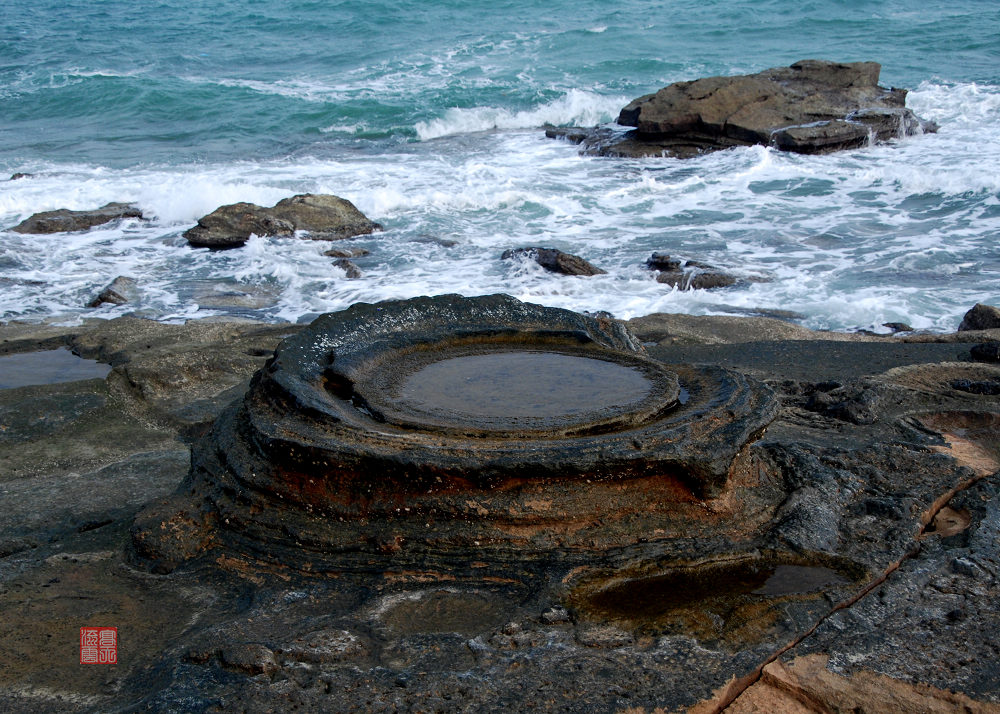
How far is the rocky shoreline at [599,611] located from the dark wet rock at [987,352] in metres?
0.97

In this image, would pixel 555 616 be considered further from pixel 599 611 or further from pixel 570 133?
pixel 570 133

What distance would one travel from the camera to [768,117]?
47.6 feet

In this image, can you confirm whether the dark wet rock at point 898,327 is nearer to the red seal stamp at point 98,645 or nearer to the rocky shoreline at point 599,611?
the rocky shoreline at point 599,611

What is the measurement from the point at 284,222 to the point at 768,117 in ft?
27.0

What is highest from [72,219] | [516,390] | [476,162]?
[516,390]

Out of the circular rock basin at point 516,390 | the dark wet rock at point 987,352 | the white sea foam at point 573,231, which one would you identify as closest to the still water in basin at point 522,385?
the circular rock basin at point 516,390

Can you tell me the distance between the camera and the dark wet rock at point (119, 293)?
318 inches

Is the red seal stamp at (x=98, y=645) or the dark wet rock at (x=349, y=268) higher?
the red seal stamp at (x=98, y=645)

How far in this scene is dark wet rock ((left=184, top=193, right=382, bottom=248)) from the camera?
10.1m

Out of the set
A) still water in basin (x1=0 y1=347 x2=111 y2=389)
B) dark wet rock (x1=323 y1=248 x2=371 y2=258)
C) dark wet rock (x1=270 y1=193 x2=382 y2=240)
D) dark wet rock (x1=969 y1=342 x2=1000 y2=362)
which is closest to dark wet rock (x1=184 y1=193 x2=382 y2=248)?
dark wet rock (x1=270 y1=193 x2=382 y2=240)

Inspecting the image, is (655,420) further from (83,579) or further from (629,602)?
(83,579)

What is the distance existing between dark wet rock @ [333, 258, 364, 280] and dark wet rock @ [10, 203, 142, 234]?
358 cm

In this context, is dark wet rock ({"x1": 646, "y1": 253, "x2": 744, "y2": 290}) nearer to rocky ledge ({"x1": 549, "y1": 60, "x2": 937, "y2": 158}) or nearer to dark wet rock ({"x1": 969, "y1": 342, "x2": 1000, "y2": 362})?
dark wet rock ({"x1": 969, "y1": 342, "x2": 1000, "y2": 362})

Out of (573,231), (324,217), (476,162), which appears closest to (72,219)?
(324,217)
